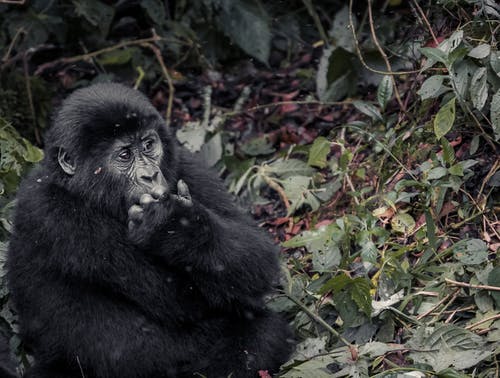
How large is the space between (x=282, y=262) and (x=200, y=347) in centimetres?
99

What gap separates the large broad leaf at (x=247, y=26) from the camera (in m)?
7.81

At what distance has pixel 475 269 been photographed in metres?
5.14

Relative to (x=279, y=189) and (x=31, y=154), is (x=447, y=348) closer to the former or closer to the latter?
(x=279, y=189)

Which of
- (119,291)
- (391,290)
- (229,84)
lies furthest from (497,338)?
(229,84)

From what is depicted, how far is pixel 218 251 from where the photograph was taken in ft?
16.2

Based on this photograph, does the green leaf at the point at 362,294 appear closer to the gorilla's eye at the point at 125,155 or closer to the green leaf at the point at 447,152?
the green leaf at the point at 447,152

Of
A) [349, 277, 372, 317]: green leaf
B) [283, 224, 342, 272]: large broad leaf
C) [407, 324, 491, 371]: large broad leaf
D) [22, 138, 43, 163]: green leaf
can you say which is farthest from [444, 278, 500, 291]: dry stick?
[22, 138, 43, 163]: green leaf

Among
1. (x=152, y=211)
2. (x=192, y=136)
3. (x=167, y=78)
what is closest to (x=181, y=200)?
(x=152, y=211)

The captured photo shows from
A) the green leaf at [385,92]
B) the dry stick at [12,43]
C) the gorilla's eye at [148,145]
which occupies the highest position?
the gorilla's eye at [148,145]

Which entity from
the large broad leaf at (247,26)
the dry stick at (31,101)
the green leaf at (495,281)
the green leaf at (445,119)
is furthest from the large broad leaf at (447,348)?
the dry stick at (31,101)

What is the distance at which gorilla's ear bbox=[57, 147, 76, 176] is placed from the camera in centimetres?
499

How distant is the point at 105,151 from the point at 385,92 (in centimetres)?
209

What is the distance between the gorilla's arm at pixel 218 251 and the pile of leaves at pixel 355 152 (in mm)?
363

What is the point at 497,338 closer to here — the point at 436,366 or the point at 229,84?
the point at 436,366
